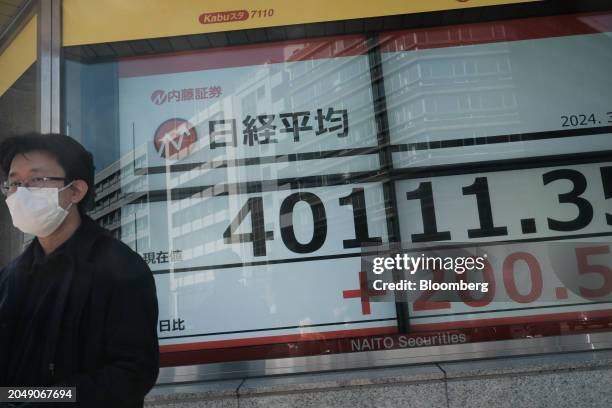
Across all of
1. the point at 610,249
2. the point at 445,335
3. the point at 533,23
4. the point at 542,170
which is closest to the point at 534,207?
the point at 542,170

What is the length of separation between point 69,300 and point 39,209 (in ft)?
1.56

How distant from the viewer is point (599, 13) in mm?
3785

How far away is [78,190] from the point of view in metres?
1.99

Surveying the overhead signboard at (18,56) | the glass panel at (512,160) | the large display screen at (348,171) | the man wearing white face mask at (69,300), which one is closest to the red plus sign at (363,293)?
the large display screen at (348,171)

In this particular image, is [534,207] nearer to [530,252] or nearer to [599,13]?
[530,252]

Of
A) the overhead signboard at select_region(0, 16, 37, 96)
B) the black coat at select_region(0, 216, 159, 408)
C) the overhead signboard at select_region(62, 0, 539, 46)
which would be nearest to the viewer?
the black coat at select_region(0, 216, 159, 408)

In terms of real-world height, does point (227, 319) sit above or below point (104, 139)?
below

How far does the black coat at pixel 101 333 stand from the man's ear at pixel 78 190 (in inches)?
10.3

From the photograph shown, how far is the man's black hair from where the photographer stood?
1916 millimetres

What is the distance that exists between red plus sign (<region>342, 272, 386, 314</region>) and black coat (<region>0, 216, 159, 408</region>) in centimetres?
199

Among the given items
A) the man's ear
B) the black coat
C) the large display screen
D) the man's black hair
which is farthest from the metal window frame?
the black coat

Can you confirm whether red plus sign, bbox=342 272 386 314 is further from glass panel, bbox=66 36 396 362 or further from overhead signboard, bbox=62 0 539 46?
overhead signboard, bbox=62 0 539 46

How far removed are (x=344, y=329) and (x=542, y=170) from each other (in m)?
1.99

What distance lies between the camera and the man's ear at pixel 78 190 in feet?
6.48
